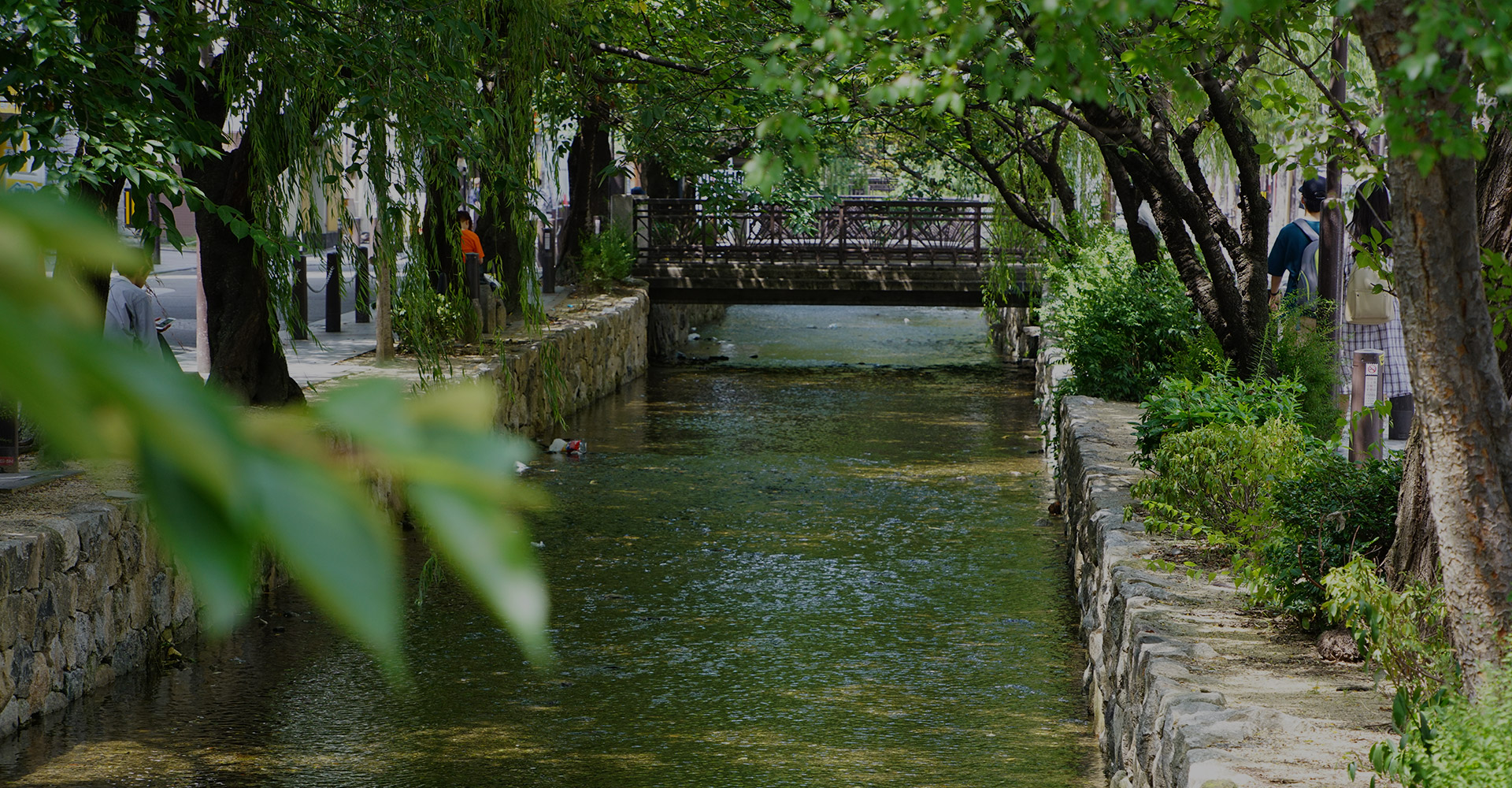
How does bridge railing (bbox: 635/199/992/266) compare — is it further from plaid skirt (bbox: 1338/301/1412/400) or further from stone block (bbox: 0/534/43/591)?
stone block (bbox: 0/534/43/591)

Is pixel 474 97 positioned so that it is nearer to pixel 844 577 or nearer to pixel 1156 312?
pixel 844 577

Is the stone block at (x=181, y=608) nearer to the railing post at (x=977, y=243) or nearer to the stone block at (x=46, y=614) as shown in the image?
the stone block at (x=46, y=614)

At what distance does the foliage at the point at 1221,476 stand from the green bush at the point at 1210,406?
47 centimetres

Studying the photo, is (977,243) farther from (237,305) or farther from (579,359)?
(237,305)

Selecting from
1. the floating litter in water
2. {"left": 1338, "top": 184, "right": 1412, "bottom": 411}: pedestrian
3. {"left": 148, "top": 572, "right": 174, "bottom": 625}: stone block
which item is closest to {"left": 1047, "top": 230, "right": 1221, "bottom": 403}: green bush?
{"left": 1338, "top": 184, "right": 1412, "bottom": 411}: pedestrian

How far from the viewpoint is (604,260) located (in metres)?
20.7

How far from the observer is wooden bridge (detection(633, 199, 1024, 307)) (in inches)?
832

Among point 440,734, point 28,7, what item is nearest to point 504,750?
point 440,734

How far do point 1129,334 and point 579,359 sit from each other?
715cm

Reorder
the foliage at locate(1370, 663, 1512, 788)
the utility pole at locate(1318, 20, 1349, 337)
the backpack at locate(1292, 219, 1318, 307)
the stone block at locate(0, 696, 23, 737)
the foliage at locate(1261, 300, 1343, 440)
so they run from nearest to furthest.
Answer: the foliage at locate(1370, 663, 1512, 788) < the stone block at locate(0, 696, 23, 737) < the utility pole at locate(1318, 20, 1349, 337) < the foliage at locate(1261, 300, 1343, 440) < the backpack at locate(1292, 219, 1318, 307)

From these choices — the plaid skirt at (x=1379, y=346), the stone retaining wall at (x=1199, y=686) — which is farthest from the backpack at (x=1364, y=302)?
the stone retaining wall at (x=1199, y=686)

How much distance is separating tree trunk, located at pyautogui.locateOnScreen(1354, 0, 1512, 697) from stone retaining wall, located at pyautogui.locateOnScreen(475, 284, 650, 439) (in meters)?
7.09

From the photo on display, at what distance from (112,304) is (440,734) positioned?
3.95 meters

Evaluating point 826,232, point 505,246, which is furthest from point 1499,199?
point 826,232
